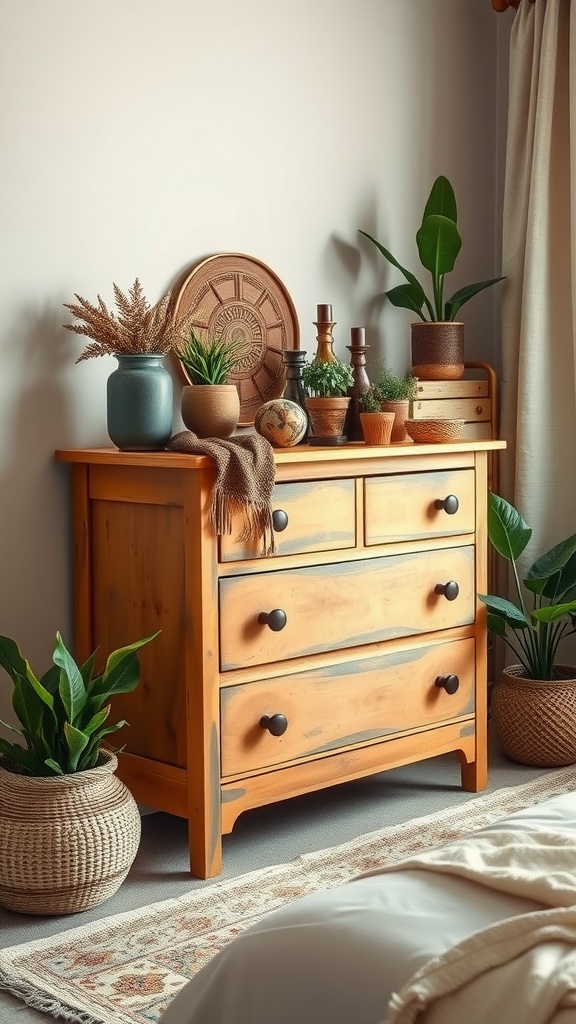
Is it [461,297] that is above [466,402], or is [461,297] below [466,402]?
above

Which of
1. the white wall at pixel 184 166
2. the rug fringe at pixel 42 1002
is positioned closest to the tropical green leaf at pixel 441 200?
the white wall at pixel 184 166

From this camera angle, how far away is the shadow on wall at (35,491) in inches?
109

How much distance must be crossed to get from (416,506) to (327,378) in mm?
400

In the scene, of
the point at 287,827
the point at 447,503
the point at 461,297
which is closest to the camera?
the point at 287,827

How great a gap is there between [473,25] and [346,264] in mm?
1019

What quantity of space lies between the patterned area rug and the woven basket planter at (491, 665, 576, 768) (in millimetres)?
569

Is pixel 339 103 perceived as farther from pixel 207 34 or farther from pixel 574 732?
pixel 574 732

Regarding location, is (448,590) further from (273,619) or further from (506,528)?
(273,619)

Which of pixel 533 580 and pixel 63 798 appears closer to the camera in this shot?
pixel 63 798

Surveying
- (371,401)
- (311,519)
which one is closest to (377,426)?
(371,401)

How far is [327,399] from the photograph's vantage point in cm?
297

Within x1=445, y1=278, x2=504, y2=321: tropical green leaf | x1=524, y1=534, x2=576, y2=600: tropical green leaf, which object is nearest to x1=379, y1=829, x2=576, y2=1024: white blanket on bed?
x1=524, y1=534, x2=576, y2=600: tropical green leaf

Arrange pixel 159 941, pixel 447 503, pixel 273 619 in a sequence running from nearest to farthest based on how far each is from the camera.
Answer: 1. pixel 159 941
2. pixel 273 619
3. pixel 447 503

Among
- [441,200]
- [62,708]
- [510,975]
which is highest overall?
[441,200]
